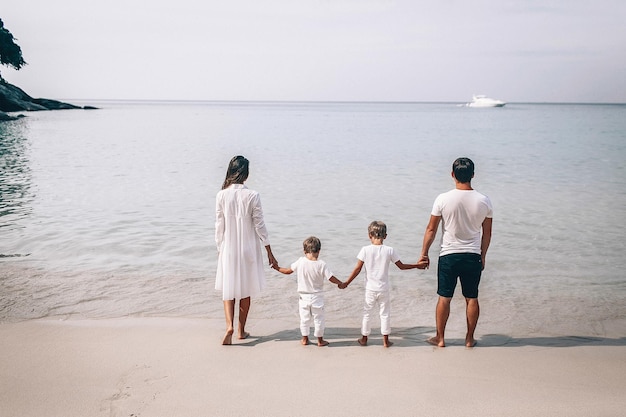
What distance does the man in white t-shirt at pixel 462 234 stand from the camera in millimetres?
5062

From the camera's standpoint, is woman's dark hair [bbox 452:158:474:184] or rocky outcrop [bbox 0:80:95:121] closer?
woman's dark hair [bbox 452:158:474:184]

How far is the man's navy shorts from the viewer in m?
5.17

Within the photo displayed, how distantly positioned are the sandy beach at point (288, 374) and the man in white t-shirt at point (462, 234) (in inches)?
25.4

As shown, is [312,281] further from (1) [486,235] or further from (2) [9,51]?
(2) [9,51]

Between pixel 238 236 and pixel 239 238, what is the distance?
0.02 meters

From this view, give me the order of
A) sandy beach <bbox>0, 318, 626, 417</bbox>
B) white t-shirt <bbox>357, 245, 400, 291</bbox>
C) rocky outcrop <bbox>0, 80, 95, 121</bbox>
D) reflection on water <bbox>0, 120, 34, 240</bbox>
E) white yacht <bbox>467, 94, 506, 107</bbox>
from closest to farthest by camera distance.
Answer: sandy beach <bbox>0, 318, 626, 417</bbox> < white t-shirt <bbox>357, 245, 400, 291</bbox> < reflection on water <bbox>0, 120, 34, 240</bbox> < rocky outcrop <bbox>0, 80, 95, 121</bbox> < white yacht <bbox>467, 94, 506, 107</bbox>

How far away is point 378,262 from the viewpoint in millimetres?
5172

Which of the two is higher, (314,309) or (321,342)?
(314,309)

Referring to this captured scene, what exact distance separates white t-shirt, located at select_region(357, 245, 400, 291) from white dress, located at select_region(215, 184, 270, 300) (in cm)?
105

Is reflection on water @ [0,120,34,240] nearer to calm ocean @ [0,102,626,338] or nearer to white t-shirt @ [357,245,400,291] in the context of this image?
calm ocean @ [0,102,626,338]

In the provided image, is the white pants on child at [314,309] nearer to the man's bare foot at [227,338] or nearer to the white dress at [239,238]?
the white dress at [239,238]

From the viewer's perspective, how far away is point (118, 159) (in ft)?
84.8

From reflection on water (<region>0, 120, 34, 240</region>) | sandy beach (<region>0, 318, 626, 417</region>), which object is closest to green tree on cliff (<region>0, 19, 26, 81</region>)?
reflection on water (<region>0, 120, 34, 240</region>)

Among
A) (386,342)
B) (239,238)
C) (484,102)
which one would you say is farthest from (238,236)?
(484,102)
